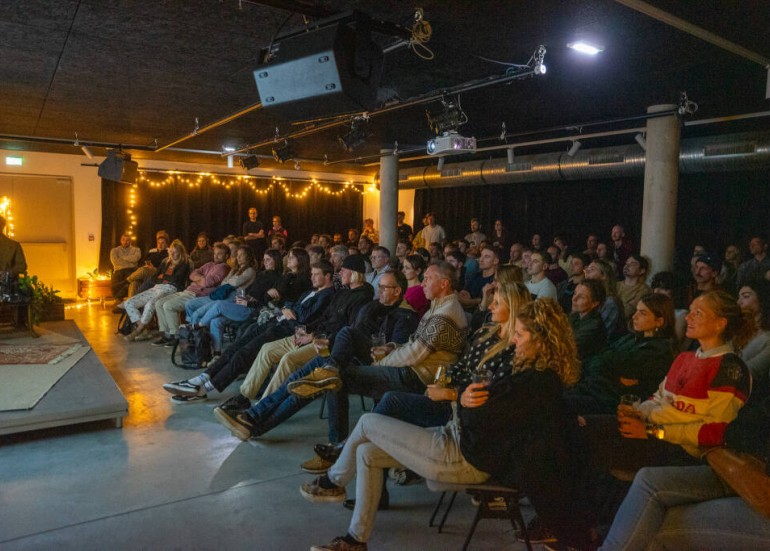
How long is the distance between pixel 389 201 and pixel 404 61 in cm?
506

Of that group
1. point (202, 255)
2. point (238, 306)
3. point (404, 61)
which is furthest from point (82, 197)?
point (404, 61)

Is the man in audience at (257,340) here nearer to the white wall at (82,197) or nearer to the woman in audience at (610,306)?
the woman in audience at (610,306)

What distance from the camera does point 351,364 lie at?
374cm

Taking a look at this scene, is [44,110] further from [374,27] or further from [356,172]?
[356,172]

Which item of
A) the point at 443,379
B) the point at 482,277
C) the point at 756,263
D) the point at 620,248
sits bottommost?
the point at 443,379

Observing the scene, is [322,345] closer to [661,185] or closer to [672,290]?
[672,290]

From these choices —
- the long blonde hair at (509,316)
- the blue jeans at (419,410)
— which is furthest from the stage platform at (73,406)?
the long blonde hair at (509,316)

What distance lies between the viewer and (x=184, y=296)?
6.93m

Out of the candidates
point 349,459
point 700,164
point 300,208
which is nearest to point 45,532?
point 349,459

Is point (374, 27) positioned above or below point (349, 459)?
above

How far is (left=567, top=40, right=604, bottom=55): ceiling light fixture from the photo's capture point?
425 centimetres

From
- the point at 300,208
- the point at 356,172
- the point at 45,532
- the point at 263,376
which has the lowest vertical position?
the point at 45,532

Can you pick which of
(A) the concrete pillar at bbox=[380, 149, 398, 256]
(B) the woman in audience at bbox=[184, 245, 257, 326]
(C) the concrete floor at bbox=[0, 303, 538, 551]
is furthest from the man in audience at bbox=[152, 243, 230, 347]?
(A) the concrete pillar at bbox=[380, 149, 398, 256]

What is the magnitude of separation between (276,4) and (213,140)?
658 centimetres
